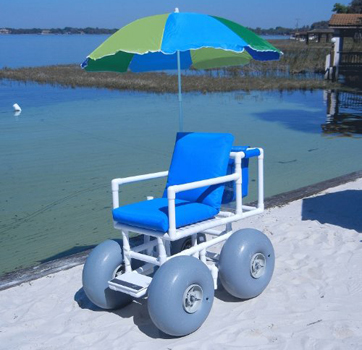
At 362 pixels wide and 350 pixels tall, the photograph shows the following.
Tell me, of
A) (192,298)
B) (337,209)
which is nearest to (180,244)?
(192,298)

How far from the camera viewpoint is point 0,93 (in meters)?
24.0

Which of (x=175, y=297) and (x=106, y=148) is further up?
(x=175, y=297)

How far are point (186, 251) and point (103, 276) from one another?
0.65 meters

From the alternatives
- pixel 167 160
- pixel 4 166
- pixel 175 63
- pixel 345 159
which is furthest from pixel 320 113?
pixel 175 63

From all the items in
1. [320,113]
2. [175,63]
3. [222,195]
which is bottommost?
[320,113]

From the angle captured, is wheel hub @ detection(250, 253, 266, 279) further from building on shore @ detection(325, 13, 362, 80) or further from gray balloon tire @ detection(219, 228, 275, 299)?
building on shore @ detection(325, 13, 362, 80)

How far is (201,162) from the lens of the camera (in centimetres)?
443

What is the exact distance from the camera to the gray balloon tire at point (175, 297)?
3.49 m

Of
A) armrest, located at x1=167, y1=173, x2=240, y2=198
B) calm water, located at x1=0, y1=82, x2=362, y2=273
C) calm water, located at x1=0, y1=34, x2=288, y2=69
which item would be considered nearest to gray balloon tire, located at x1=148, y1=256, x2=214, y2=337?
armrest, located at x1=167, y1=173, x2=240, y2=198

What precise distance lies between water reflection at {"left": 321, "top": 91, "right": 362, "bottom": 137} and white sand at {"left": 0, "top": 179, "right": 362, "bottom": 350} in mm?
9580

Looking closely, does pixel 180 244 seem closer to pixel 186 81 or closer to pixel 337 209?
pixel 337 209

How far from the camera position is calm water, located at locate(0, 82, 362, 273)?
7113mm

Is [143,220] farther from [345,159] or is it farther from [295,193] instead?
[345,159]

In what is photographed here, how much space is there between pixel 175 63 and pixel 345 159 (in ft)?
21.3
